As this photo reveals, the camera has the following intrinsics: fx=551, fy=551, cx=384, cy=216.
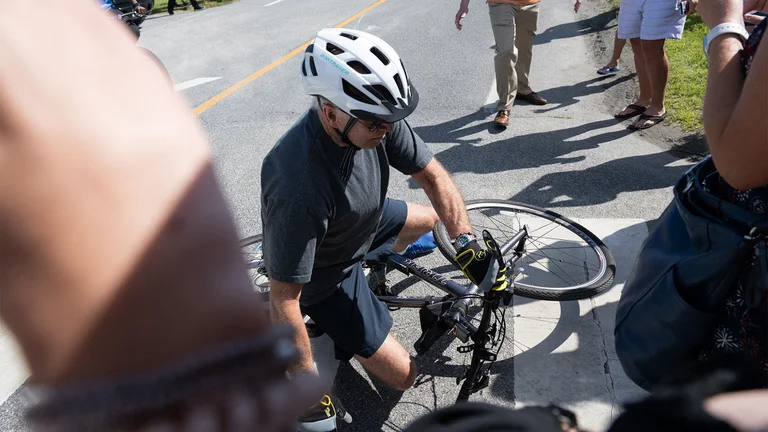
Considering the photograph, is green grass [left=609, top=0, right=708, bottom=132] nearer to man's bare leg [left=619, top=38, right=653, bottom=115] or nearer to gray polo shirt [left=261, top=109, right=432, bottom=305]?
man's bare leg [left=619, top=38, right=653, bottom=115]

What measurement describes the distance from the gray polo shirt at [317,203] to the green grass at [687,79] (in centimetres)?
402

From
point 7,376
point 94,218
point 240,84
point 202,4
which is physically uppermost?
point 94,218

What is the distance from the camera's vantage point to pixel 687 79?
6547 millimetres

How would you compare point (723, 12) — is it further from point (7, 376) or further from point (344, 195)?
point (7, 376)

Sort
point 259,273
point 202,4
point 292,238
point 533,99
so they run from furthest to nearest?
point 202,4
point 533,99
point 259,273
point 292,238

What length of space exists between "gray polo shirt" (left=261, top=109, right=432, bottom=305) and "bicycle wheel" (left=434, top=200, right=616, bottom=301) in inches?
40.0

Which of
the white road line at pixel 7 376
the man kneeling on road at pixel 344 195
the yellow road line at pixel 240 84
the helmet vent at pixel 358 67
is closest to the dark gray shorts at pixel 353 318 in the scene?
the man kneeling on road at pixel 344 195

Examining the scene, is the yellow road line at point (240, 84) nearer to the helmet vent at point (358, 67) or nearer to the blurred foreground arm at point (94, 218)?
the helmet vent at point (358, 67)

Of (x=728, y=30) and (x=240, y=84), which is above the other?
(x=728, y=30)

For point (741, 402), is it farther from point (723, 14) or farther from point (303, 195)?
point (303, 195)

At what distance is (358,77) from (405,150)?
62 cm

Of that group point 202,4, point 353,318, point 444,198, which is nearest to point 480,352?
point 353,318

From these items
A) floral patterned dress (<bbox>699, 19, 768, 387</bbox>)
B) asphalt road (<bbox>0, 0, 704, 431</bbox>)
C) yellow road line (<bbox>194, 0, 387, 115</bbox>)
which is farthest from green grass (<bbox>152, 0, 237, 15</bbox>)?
floral patterned dress (<bbox>699, 19, 768, 387</bbox>)

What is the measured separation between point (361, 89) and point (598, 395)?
209 cm
